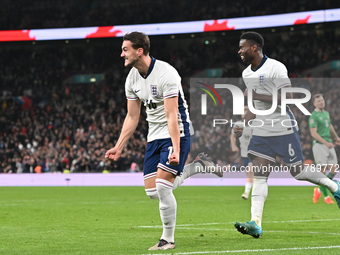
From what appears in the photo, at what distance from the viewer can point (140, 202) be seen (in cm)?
1670

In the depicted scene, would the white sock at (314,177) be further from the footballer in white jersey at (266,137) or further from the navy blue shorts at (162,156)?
the navy blue shorts at (162,156)

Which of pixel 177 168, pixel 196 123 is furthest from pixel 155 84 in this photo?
pixel 196 123

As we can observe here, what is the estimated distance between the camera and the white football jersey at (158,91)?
711 centimetres

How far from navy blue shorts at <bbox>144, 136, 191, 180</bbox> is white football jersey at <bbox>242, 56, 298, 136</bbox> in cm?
148

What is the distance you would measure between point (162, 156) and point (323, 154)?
9071 mm

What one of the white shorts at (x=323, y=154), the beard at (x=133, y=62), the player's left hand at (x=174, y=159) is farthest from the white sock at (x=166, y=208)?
the white shorts at (x=323, y=154)

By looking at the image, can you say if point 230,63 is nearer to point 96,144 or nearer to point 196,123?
point 196,123

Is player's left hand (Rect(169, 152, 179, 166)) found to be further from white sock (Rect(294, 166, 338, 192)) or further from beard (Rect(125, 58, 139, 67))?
white sock (Rect(294, 166, 338, 192))

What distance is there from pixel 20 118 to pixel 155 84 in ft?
103

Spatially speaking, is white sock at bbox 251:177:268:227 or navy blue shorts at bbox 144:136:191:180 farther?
white sock at bbox 251:177:268:227

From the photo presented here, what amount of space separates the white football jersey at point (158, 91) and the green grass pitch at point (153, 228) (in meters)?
1.26

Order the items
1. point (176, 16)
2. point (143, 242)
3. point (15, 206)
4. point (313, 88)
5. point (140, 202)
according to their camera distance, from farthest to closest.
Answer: point (176, 16) < point (313, 88) < point (140, 202) < point (15, 206) < point (143, 242)

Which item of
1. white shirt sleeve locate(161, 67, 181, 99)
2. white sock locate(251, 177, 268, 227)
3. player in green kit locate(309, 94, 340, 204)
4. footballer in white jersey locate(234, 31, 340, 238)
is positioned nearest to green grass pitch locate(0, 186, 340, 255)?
white sock locate(251, 177, 268, 227)

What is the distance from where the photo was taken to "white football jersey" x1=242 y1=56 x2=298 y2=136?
326 inches
